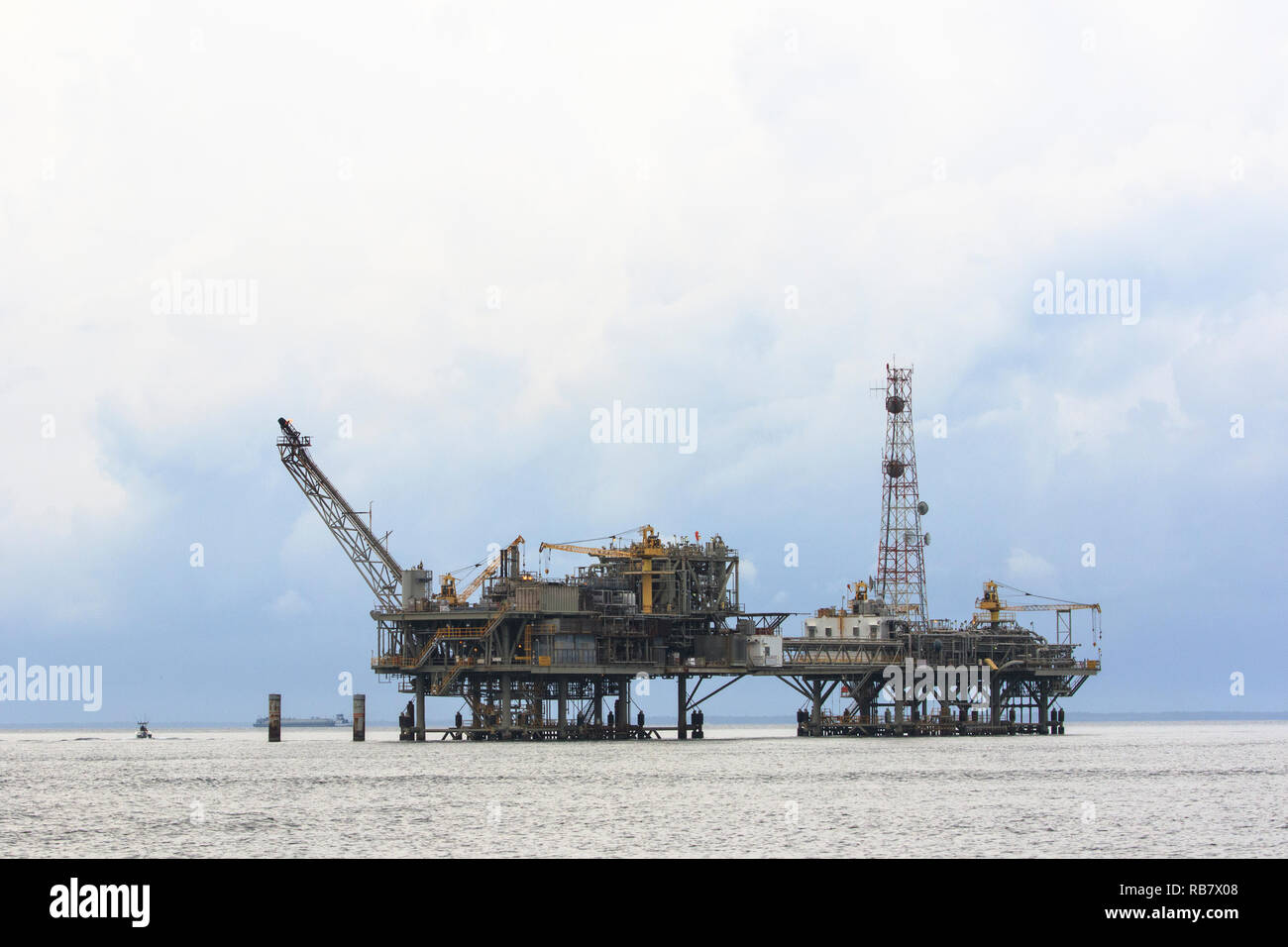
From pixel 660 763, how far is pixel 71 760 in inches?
2178

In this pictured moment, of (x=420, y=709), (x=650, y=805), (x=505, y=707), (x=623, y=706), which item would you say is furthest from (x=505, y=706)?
(x=650, y=805)

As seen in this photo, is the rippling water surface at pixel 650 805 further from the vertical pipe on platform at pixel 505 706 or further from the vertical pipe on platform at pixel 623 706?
the vertical pipe on platform at pixel 623 706

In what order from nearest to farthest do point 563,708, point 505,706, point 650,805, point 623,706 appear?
point 650,805 < point 505,706 < point 563,708 < point 623,706

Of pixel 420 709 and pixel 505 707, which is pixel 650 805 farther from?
pixel 420 709

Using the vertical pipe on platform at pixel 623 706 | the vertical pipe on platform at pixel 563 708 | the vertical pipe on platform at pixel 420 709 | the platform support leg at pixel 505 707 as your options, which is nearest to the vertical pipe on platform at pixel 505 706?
the platform support leg at pixel 505 707

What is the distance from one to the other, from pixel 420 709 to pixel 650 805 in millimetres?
60320

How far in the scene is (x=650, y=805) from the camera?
64.9 m

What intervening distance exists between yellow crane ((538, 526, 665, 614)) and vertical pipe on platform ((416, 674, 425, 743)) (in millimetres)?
14159

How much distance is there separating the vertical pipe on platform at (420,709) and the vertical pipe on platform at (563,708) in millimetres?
10826

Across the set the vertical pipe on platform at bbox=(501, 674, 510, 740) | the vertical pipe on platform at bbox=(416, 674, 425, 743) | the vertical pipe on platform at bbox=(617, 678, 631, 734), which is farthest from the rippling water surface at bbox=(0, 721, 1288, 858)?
the vertical pipe on platform at bbox=(617, 678, 631, 734)
